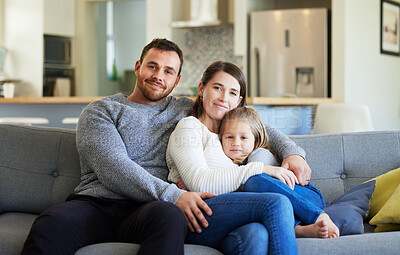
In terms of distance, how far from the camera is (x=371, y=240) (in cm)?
167

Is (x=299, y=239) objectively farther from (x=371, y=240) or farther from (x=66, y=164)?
(x=66, y=164)

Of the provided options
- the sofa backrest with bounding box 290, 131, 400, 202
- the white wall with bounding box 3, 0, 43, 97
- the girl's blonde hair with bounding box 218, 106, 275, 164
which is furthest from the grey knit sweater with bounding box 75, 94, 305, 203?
the white wall with bounding box 3, 0, 43, 97

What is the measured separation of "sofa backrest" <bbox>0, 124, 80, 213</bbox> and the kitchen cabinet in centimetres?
495

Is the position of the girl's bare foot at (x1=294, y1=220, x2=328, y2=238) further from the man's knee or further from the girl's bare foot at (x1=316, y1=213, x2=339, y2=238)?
the man's knee

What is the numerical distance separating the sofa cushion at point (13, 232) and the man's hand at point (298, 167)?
103 cm

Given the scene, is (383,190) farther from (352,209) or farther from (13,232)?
(13,232)

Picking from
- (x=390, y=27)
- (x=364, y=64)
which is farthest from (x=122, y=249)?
(x=390, y=27)

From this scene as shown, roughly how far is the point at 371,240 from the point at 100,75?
6.08 metres

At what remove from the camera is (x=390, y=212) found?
183cm

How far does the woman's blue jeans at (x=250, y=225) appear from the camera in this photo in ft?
5.00

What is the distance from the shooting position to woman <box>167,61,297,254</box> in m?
1.54

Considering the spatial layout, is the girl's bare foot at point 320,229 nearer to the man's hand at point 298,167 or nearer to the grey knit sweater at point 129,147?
the man's hand at point 298,167

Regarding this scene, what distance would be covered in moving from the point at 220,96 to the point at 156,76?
29 centimetres

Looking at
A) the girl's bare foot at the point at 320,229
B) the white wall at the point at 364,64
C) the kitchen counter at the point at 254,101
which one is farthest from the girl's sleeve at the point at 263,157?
the white wall at the point at 364,64
